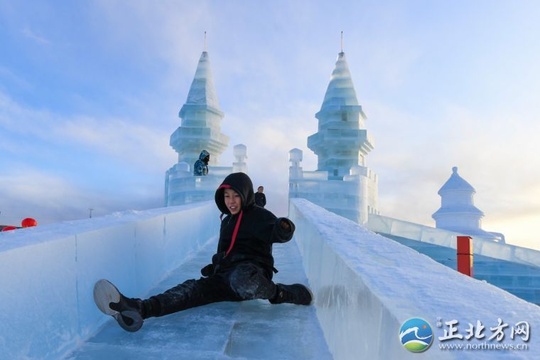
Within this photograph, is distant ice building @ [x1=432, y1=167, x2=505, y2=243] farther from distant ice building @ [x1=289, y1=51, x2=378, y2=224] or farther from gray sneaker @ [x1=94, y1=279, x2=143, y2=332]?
gray sneaker @ [x1=94, y1=279, x2=143, y2=332]

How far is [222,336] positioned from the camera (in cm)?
270

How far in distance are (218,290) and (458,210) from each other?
30.8 m

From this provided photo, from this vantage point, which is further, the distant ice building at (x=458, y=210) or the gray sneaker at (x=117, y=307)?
the distant ice building at (x=458, y=210)

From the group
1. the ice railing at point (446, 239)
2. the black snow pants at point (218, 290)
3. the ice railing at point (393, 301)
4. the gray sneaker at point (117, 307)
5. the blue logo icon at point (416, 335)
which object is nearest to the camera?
the blue logo icon at point (416, 335)

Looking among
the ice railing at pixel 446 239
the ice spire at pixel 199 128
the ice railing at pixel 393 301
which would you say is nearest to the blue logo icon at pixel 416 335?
the ice railing at pixel 393 301

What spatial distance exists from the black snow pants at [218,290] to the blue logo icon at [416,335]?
1895mm

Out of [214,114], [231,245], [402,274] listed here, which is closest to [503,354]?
[402,274]

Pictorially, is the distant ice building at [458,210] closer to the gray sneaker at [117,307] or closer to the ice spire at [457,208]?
the ice spire at [457,208]

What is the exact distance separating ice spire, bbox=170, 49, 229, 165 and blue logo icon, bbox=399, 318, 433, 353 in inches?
1092

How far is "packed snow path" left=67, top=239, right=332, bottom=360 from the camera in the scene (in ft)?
7.97

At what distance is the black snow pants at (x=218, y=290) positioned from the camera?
2.90 m

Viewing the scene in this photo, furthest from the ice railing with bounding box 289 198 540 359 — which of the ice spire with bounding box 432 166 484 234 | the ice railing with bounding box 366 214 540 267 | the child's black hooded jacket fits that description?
the ice spire with bounding box 432 166 484 234

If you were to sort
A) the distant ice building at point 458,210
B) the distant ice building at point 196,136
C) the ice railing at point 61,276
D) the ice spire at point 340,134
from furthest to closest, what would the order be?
the distant ice building at point 458,210, the ice spire at point 340,134, the distant ice building at point 196,136, the ice railing at point 61,276

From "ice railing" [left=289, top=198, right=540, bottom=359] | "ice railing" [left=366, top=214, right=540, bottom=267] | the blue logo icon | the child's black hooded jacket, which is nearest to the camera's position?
the blue logo icon
